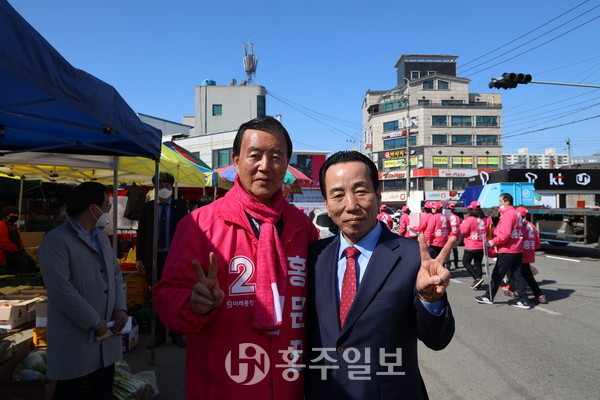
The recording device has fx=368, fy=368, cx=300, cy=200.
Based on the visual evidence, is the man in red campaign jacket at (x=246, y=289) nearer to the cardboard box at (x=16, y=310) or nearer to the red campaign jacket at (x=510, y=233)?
the cardboard box at (x=16, y=310)

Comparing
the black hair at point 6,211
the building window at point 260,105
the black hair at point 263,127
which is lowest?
the black hair at point 6,211

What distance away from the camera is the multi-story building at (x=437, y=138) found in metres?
53.9

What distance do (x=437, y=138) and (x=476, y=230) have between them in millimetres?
50884

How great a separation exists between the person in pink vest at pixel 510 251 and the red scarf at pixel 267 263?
6636 millimetres

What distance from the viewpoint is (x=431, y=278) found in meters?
1.45

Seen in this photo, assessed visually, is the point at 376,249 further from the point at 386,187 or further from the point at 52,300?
the point at 386,187

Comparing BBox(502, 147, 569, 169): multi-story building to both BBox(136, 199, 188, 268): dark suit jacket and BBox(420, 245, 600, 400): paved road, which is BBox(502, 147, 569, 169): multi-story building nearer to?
BBox(420, 245, 600, 400): paved road

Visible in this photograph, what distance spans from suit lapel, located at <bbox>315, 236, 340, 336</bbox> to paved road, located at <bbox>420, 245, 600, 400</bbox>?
2.77m

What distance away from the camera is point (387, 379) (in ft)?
5.11

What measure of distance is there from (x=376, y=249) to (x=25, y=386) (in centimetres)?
284

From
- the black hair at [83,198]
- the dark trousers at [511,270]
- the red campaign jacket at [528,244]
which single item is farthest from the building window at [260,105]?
the black hair at [83,198]

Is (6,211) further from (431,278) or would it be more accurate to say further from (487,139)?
(487,139)

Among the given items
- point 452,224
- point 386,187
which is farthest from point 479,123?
point 452,224

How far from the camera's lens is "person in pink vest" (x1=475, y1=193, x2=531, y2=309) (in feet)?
23.2
